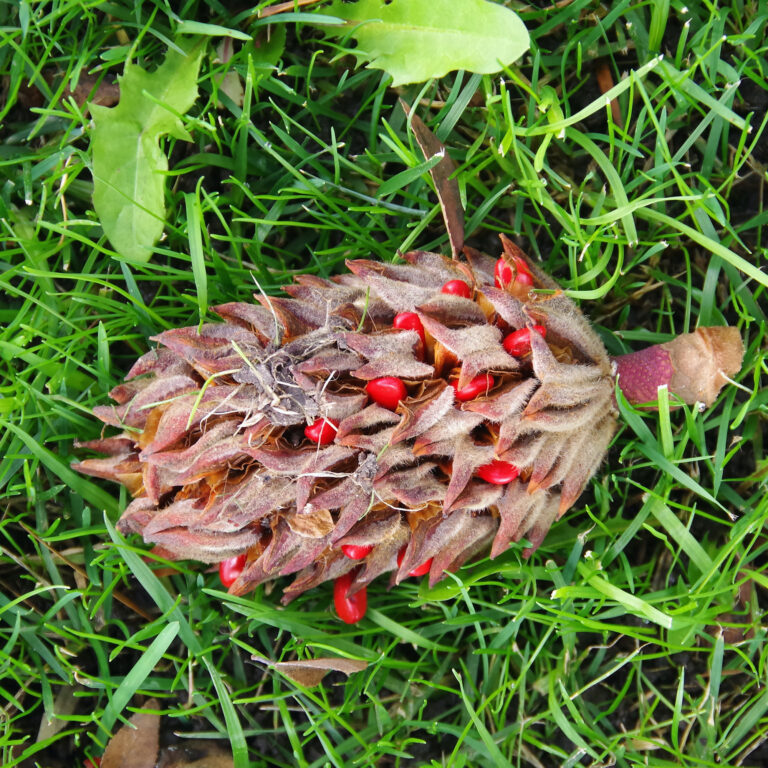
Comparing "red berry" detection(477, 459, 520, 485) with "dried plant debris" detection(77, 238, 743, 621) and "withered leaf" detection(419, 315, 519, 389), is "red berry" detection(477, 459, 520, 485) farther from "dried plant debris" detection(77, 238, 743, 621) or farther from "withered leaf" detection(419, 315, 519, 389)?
"withered leaf" detection(419, 315, 519, 389)

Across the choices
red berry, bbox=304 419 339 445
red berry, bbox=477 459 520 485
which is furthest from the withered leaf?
red berry, bbox=304 419 339 445

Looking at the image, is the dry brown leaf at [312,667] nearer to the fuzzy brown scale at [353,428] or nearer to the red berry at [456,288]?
the fuzzy brown scale at [353,428]

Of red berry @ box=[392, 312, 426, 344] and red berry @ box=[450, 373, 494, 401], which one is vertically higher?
red berry @ box=[392, 312, 426, 344]

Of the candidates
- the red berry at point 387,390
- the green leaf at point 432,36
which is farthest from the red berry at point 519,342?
the green leaf at point 432,36

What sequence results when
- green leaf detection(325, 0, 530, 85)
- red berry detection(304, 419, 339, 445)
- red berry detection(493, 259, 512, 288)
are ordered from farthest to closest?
green leaf detection(325, 0, 530, 85) → red berry detection(493, 259, 512, 288) → red berry detection(304, 419, 339, 445)

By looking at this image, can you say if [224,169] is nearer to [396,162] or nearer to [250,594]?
[396,162]

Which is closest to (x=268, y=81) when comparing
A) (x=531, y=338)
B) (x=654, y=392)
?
(x=531, y=338)

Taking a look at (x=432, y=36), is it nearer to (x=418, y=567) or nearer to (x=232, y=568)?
(x=418, y=567)
